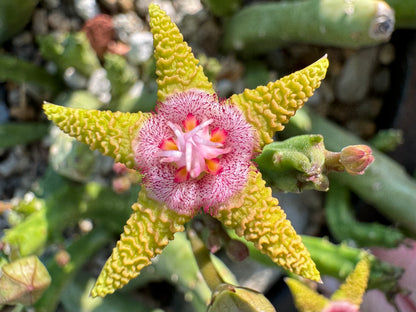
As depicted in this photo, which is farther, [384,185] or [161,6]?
[161,6]

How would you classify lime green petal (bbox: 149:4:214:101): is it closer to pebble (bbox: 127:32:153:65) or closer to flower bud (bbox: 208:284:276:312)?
flower bud (bbox: 208:284:276:312)

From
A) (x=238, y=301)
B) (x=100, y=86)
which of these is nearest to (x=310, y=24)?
(x=100, y=86)

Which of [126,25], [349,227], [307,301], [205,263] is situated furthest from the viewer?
[126,25]

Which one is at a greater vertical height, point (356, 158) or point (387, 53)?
point (356, 158)

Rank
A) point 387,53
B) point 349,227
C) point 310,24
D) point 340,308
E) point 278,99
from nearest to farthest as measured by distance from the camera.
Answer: point 340,308
point 278,99
point 310,24
point 349,227
point 387,53

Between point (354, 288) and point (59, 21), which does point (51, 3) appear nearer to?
point (59, 21)

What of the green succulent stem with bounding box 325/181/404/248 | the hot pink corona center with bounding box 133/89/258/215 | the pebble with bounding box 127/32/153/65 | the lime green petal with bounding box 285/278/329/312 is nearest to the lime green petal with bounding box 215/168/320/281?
the hot pink corona center with bounding box 133/89/258/215

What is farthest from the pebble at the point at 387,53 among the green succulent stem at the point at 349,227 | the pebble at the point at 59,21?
the pebble at the point at 59,21

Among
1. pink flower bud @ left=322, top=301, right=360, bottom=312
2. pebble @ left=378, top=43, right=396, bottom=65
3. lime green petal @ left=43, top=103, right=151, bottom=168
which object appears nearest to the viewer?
pink flower bud @ left=322, top=301, right=360, bottom=312

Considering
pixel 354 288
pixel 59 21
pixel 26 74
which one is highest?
pixel 59 21

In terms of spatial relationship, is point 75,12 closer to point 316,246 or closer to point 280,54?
point 280,54
